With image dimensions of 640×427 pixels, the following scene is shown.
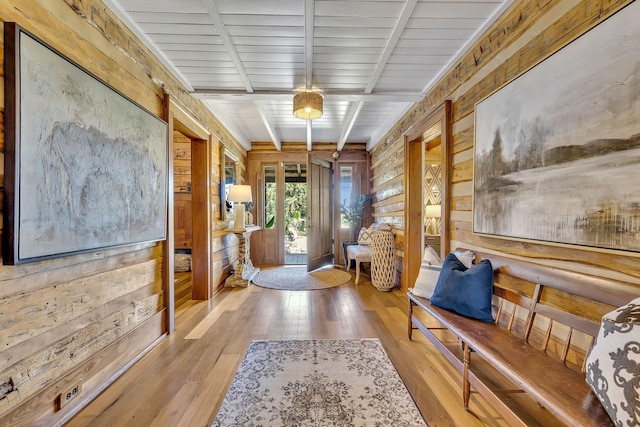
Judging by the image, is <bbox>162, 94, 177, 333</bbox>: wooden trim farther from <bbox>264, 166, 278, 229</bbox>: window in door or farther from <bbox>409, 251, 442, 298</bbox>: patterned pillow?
<bbox>264, 166, 278, 229</bbox>: window in door

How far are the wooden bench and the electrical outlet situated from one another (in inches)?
89.9

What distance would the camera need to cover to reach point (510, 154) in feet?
5.62

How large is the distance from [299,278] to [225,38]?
3.63 metres

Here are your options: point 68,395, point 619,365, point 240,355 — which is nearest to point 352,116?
point 240,355

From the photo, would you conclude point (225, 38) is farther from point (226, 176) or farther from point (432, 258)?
point (226, 176)

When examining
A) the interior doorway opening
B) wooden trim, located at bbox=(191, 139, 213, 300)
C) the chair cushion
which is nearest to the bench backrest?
the chair cushion

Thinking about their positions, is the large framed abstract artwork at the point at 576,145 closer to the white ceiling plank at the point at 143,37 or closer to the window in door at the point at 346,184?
the white ceiling plank at the point at 143,37

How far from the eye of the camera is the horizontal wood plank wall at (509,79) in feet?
4.14

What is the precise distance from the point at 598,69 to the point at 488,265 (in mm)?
1203

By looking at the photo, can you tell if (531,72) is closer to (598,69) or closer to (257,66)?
(598,69)

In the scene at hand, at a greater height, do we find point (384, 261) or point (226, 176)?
point (226, 176)

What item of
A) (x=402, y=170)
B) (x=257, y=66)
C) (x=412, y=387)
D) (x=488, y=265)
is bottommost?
(x=412, y=387)

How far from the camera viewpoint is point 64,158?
141cm

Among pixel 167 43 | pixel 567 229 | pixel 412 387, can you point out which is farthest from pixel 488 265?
pixel 167 43
